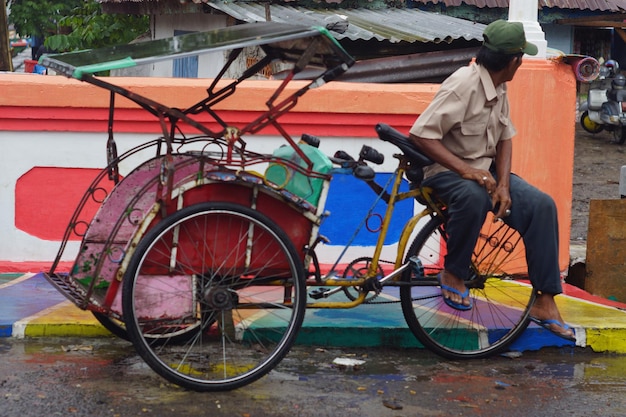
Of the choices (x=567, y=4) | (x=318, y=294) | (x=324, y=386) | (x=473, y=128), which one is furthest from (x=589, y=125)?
(x=324, y=386)

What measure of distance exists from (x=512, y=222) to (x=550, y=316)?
0.51 metres

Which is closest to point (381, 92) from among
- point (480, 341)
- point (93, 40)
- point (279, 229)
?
point (480, 341)

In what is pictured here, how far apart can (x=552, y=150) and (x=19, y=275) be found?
144 inches

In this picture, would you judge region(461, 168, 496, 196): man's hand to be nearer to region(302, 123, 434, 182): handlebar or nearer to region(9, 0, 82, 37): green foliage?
region(302, 123, 434, 182): handlebar

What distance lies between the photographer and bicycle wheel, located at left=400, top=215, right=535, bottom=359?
5.42 meters

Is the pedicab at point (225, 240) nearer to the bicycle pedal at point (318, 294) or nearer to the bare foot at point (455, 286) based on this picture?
the bicycle pedal at point (318, 294)

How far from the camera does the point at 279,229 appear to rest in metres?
4.66

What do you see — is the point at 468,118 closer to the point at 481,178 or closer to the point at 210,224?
the point at 481,178

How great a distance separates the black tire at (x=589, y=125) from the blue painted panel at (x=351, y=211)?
13963 mm

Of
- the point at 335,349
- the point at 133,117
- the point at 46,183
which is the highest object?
the point at 133,117

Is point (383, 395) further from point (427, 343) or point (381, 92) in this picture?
point (381, 92)

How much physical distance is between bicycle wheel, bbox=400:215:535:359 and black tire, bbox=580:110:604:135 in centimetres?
1457

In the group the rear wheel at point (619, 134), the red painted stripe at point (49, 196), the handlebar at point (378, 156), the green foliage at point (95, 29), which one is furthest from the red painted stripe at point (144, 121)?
the rear wheel at point (619, 134)

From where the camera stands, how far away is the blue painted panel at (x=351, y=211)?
696 centimetres
